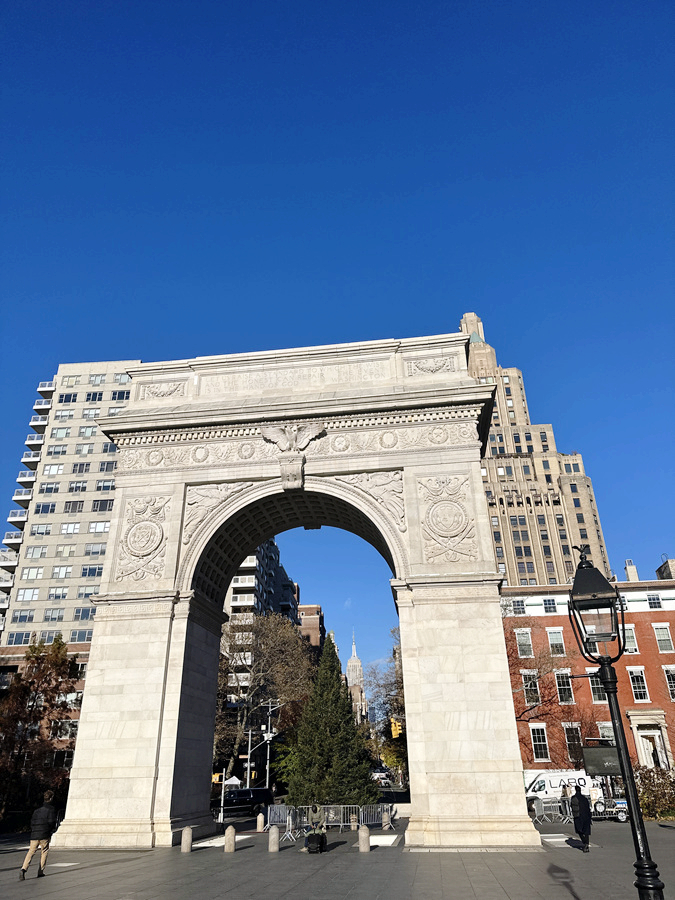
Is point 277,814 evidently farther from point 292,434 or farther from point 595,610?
point 595,610

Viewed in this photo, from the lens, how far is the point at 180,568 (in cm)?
2261

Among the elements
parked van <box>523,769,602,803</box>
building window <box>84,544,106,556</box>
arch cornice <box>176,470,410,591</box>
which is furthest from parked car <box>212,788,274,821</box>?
building window <box>84,544,106,556</box>

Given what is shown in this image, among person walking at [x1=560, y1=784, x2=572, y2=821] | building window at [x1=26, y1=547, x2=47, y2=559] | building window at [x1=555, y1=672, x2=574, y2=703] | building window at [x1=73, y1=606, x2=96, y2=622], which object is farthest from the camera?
building window at [x1=26, y1=547, x2=47, y2=559]

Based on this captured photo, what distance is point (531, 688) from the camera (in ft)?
134

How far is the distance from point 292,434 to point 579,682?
29258 millimetres

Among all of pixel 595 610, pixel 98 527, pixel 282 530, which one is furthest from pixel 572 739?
pixel 98 527

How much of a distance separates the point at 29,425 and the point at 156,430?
174 feet

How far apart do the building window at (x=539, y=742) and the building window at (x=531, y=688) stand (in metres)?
1.56

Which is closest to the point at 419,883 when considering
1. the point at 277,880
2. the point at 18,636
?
the point at 277,880

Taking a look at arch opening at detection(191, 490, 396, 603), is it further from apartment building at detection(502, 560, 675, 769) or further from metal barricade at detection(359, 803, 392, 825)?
apartment building at detection(502, 560, 675, 769)

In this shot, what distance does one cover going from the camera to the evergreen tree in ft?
98.5

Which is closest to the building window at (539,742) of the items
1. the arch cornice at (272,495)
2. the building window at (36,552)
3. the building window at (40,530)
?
the arch cornice at (272,495)

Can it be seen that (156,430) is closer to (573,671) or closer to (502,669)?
(502,669)

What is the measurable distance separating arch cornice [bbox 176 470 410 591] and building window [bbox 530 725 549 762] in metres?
24.8
